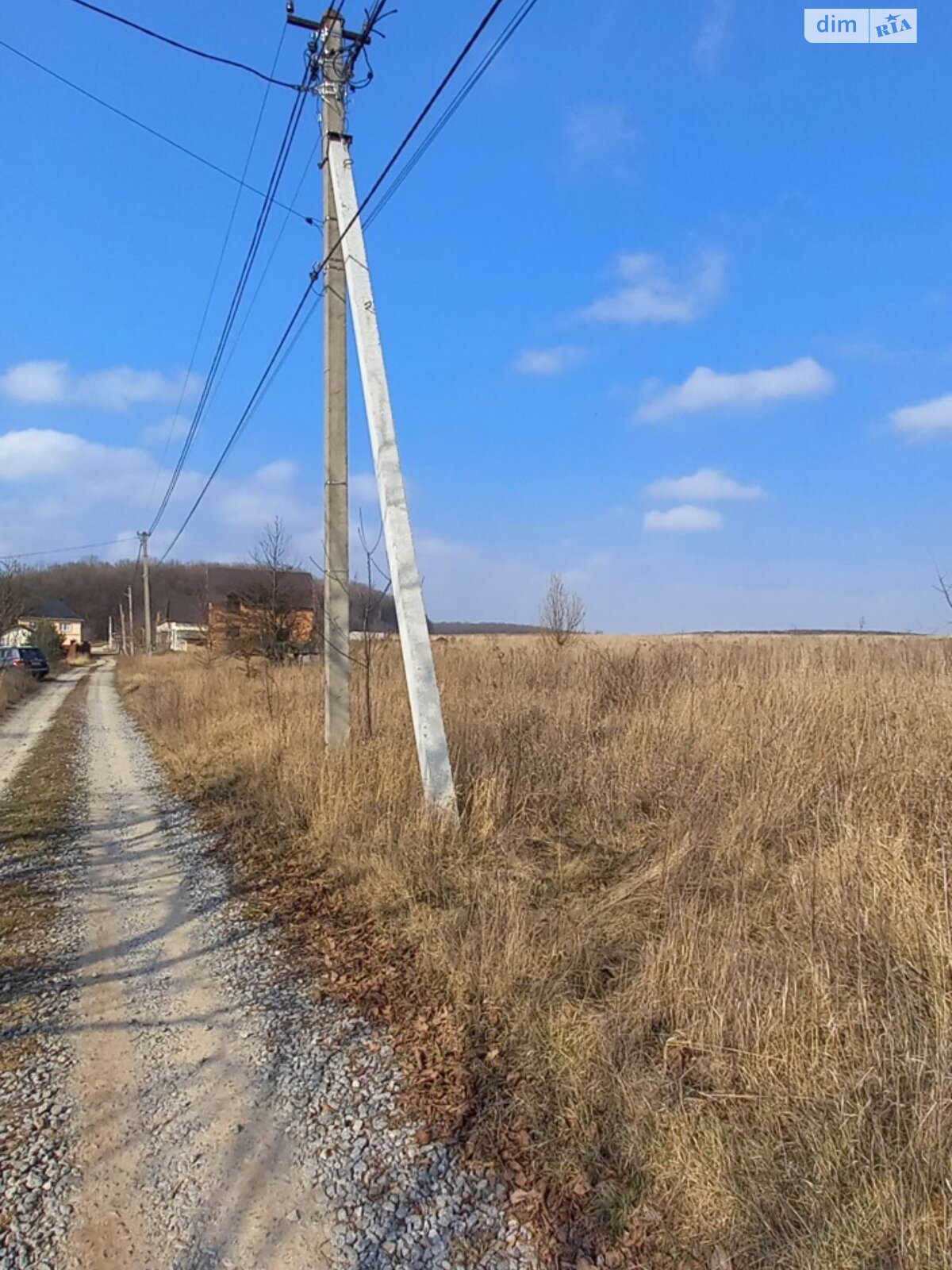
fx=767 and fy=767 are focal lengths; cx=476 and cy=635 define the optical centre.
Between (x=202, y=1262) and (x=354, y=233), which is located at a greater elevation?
(x=354, y=233)

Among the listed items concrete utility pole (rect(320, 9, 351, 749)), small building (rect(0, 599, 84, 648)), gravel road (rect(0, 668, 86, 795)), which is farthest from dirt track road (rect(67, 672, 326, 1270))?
small building (rect(0, 599, 84, 648))

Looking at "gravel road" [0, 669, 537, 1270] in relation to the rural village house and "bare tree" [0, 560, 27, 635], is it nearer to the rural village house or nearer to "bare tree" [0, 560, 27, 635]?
the rural village house

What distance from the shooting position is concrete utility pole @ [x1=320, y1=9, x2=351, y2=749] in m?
8.04

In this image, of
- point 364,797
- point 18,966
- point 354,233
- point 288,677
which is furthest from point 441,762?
point 288,677

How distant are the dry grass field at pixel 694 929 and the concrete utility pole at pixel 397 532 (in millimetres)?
459

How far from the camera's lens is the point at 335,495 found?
836cm

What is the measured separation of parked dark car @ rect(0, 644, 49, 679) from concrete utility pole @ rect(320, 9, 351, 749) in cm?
2765

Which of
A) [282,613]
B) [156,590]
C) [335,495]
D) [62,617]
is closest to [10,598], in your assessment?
[282,613]

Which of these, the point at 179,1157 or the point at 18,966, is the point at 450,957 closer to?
the point at 179,1157

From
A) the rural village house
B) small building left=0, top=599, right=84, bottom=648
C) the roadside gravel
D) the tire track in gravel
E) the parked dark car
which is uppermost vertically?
small building left=0, top=599, right=84, bottom=648

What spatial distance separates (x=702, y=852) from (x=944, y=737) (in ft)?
7.01

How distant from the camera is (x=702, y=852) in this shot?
14.5 ft

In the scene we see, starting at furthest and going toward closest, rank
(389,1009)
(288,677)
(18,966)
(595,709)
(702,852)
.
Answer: (288,677)
(595,709)
(702,852)
(18,966)
(389,1009)

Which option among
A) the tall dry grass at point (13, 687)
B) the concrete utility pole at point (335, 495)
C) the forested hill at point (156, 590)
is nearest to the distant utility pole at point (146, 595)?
the forested hill at point (156, 590)
